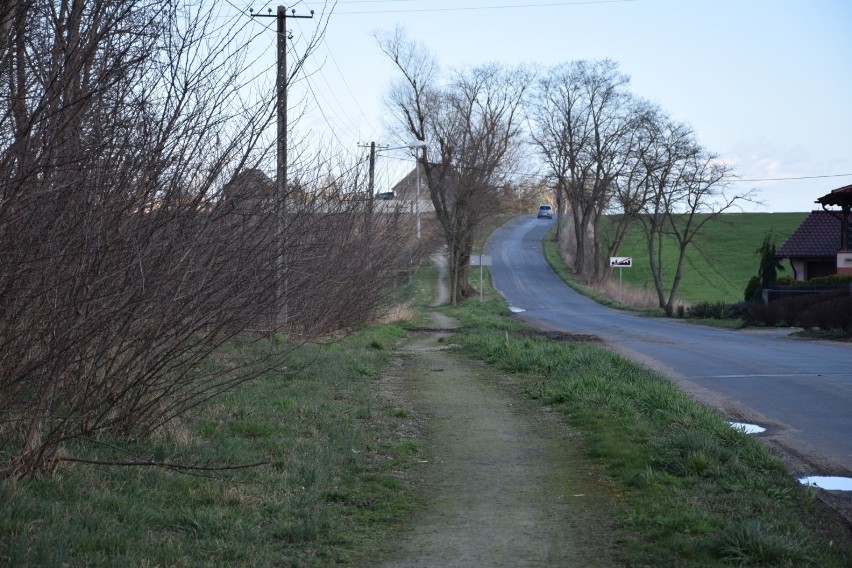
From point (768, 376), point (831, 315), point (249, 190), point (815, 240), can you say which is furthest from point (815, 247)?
point (249, 190)

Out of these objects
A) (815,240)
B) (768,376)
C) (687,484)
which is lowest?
(768,376)

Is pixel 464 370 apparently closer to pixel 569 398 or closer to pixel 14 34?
pixel 569 398

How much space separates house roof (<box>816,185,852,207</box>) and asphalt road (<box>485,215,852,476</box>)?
9496mm

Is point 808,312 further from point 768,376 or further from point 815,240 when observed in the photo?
point 815,240

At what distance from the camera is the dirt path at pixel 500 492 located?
17.3 ft

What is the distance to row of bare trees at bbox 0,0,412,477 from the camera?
5223mm

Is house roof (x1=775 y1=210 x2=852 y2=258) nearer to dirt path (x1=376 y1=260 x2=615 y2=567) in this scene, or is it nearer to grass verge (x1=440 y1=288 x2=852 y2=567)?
grass verge (x1=440 y1=288 x2=852 y2=567)

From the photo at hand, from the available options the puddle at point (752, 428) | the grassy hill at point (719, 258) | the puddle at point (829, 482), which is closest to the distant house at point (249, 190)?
the puddle at point (829, 482)

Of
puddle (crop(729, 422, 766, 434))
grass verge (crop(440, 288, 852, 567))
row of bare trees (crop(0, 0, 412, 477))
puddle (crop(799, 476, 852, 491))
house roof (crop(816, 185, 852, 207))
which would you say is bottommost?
puddle (crop(729, 422, 766, 434))

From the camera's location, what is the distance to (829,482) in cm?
743

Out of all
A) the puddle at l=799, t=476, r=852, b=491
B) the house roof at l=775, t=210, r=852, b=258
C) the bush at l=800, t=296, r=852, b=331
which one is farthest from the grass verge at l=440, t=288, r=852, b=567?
the house roof at l=775, t=210, r=852, b=258

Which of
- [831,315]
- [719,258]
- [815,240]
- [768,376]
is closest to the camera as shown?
[768,376]

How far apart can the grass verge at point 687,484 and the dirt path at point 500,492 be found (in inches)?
9.8

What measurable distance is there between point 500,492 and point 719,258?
247ft
